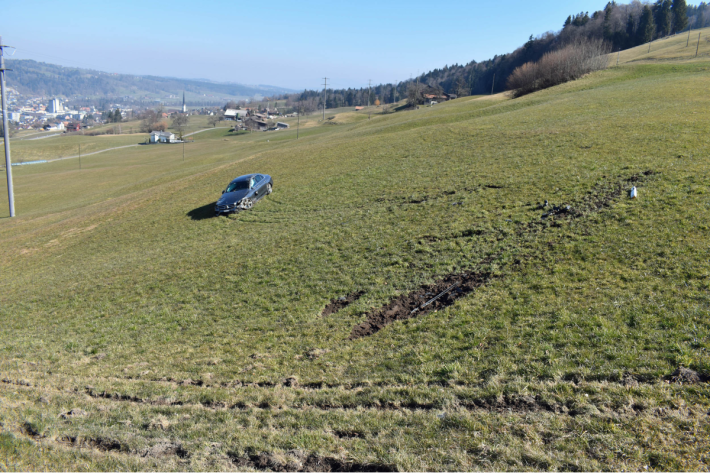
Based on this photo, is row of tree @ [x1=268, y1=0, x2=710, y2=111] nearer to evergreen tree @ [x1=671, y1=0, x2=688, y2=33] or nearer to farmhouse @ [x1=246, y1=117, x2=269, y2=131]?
evergreen tree @ [x1=671, y1=0, x2=688, y2=33]

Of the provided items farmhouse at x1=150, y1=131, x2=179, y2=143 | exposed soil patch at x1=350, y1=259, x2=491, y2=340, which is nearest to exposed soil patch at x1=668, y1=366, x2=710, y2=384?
exposed soil patch at x1=350, y1=259, x2=491, y2=340

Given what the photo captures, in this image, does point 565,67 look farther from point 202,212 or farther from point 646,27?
point 646,27

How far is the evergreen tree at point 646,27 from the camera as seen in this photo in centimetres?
10600

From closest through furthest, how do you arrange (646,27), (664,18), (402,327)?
(402,327) → (646,27) → (664,18)

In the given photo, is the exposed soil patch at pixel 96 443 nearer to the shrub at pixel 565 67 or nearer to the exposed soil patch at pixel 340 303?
the exposed soil patch at pixel 340 303

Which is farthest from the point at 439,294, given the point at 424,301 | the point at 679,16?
the point at 679,16

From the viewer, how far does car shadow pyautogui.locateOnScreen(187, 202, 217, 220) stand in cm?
2253

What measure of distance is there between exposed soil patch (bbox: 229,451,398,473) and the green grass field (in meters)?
0.03

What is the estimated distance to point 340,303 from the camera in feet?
35.8

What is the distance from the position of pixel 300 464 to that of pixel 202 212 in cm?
2090

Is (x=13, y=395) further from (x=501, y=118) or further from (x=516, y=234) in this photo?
(x=501, y=118)

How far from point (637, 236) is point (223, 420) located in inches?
435

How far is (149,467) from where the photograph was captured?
4.79 meters

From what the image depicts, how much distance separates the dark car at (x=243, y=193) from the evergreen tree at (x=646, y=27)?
131933mm
